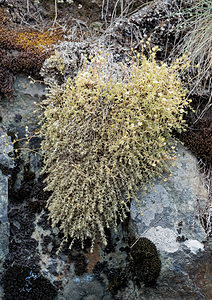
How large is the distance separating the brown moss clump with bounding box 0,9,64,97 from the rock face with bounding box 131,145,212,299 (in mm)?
2225

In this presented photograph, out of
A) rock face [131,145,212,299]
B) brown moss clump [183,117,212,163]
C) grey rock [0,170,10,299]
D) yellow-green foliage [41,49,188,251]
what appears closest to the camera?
rock face [131,145,212,299]

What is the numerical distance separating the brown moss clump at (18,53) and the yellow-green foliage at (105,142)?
775mm

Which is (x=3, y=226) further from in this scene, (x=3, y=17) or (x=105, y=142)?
(x=3, y=17)

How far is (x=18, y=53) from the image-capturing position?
370 centimetres

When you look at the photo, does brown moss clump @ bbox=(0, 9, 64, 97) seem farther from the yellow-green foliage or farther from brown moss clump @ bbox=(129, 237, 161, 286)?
brown moss clump @ bbox=(129, 237, 161, 286)

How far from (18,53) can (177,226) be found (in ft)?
9.94

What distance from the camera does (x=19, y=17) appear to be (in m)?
4.07

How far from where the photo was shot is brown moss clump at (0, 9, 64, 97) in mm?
3606

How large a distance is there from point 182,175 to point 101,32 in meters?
2.54

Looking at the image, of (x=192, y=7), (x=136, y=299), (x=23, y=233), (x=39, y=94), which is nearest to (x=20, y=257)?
(x=23, y=233)

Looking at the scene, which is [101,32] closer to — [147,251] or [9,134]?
[9,134]

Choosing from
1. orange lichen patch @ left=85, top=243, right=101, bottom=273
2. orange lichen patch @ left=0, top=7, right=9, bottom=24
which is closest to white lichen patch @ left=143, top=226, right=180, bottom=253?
orange lichen patch @ left=85, top=243, right=101, bottom=273

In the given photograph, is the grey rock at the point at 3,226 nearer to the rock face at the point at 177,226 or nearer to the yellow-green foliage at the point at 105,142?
the yellow-green foliage at the point at 105,142

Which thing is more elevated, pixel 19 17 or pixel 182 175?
pixel 19 17
